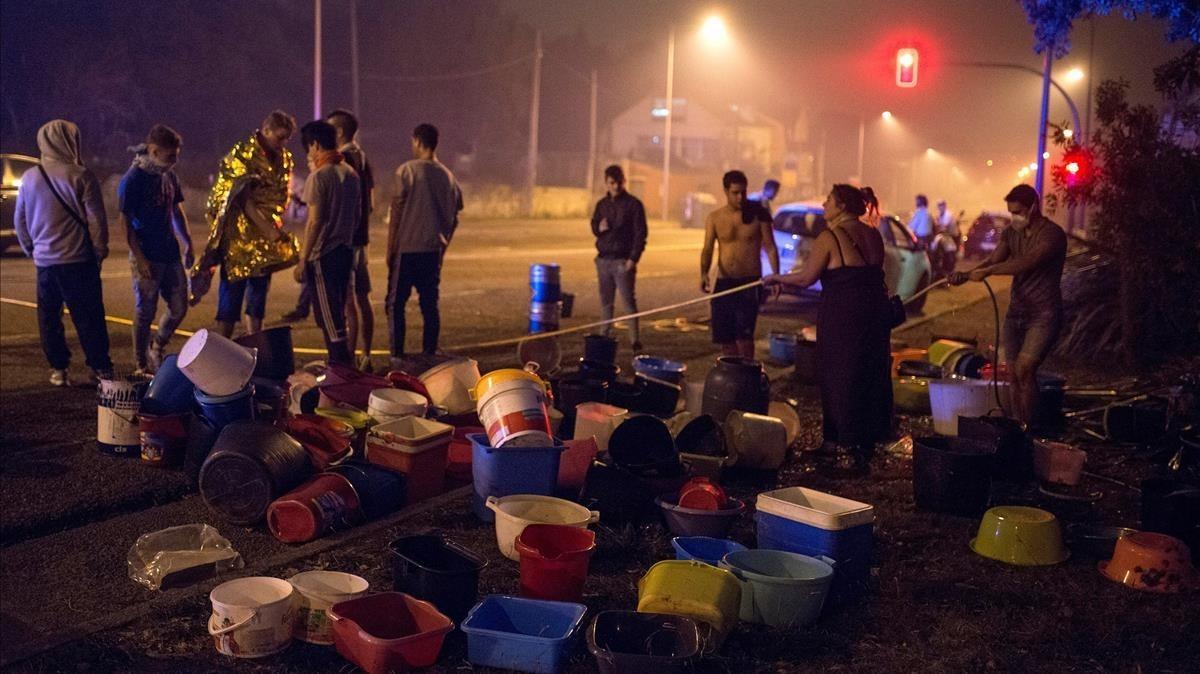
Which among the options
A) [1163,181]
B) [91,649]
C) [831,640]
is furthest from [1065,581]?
[1163,181]

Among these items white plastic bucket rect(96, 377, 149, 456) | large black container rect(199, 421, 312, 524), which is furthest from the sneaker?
large black container rect(199, 421, 312, 524)

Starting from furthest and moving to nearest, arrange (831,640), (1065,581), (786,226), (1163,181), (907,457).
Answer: (786,226) < (1163,181) < (907,457) < (1065,581) < (831,640)

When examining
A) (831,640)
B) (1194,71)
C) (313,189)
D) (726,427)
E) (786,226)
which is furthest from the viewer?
(786,226)

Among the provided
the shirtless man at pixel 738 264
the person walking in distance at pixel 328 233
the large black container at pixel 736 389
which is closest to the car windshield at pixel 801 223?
the shirtless man at pixel 738 264

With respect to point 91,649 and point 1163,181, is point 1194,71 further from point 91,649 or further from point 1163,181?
point 91,649

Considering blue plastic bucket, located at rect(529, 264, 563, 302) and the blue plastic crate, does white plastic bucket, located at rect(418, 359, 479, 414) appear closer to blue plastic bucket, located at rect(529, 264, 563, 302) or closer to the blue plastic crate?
the blue plastic crate

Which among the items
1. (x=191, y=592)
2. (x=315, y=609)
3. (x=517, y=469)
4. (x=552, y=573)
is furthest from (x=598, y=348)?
(x=315, y=609)

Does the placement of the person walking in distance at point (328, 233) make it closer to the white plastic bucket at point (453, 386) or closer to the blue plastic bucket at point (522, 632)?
the white plastic bucket at point (453, 386)

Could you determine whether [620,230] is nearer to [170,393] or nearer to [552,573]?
[170,393]

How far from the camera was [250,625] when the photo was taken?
455 cm

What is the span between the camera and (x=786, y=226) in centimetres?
1747

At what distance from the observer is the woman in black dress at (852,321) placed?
7941 millimetres

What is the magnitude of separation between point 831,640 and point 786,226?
42.4ft

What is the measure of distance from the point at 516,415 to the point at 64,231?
14.0ft
